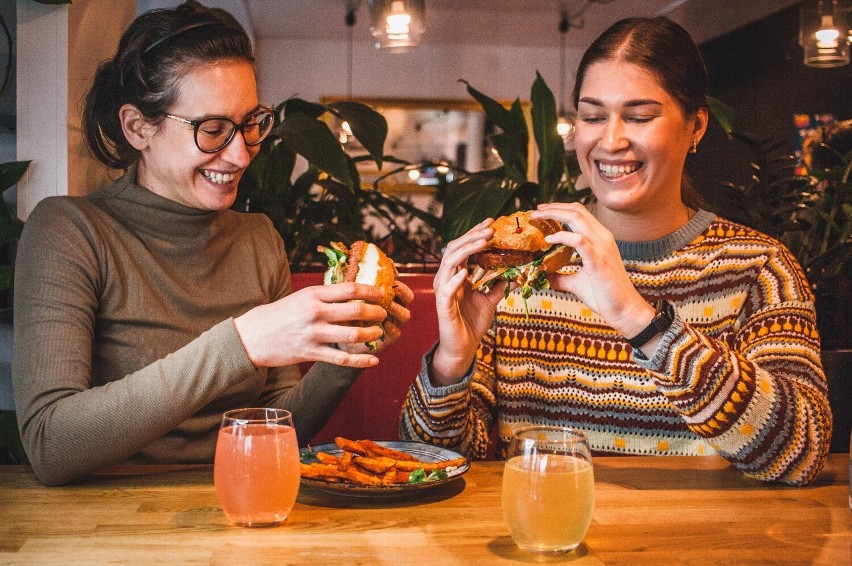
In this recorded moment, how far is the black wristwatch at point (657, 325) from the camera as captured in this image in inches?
57.0

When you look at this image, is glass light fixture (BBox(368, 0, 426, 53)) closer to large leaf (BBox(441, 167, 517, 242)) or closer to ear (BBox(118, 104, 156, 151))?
large leaf (BBox(441, 167, 517, 242))

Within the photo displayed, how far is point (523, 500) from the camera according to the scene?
3.43 feet

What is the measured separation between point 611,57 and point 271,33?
8.23 meters

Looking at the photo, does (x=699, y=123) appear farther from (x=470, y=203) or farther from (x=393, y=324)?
(x=470, y=203)

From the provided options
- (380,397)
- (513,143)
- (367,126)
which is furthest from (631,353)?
(513,143)

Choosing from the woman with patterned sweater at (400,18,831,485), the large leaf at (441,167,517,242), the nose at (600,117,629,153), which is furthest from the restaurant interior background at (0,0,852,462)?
the nose at (600,117,629,153)

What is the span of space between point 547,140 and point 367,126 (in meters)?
0.66

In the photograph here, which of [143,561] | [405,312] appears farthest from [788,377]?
[143,561]

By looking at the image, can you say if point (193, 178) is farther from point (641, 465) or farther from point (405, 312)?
point (641, 465)

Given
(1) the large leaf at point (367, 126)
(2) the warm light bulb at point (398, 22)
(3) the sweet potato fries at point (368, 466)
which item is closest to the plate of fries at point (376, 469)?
(3) the sweet potato fries at point (368, 466)

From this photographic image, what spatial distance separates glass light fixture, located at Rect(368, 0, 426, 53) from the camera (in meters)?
4.48

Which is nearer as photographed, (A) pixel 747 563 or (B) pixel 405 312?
(A) pixel 747 563

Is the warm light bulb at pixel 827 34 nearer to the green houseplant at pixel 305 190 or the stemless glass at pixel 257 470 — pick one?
the green houseplant at pixel 305 190

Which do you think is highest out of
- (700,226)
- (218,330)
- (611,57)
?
→ (611,57)
